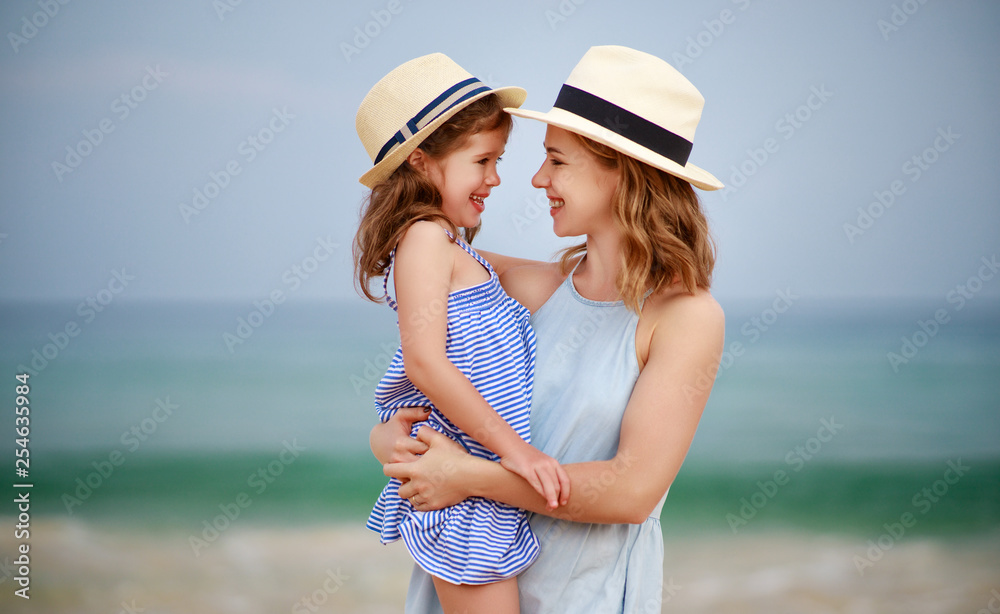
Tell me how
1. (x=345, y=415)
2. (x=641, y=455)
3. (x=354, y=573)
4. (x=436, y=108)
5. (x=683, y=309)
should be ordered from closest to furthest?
(x=641, y=455) → (x=683, y=309) → (x=436, y=108) → (x=354, y=573) → (x=345, y=415)

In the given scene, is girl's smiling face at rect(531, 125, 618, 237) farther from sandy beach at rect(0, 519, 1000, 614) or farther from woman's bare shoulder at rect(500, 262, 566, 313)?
sandy beach at rect(0, 519, 1000, 614)

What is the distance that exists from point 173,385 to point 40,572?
150 cm

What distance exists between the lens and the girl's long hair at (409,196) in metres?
1.69

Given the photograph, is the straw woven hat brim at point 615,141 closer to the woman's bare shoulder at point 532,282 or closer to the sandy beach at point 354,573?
the woman's bare shoulder at point 532,282

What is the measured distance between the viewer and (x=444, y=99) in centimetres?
171

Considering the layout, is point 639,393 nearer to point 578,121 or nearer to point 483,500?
point 483,500

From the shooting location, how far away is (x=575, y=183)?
160 cm

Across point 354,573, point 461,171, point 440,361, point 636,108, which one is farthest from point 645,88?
point 354,573

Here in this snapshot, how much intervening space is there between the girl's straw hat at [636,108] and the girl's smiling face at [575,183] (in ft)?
0.17

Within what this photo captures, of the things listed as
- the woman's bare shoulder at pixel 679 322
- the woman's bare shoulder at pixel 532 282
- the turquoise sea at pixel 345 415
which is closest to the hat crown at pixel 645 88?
the woman's bare shoulder at pixel 679 322

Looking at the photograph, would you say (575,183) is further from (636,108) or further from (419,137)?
(419,137)

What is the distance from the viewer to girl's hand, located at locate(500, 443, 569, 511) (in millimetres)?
1383

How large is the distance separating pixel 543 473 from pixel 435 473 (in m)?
0.21

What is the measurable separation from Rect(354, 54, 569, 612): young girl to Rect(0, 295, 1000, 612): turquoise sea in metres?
2.60
